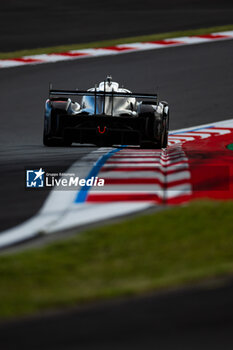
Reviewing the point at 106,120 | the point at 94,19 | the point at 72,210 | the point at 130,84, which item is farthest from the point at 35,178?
the point at 94,19

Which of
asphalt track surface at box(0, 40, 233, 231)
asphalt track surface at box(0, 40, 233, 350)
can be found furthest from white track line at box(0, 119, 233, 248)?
asphalt track surface at box(0, 40, 233, 231)

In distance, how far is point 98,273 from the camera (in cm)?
578

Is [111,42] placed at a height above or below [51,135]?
above

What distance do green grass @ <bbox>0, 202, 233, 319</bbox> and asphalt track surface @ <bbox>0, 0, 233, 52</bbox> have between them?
16.4 meters

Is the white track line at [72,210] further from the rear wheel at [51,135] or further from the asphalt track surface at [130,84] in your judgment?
the rear wheel at [51,135]

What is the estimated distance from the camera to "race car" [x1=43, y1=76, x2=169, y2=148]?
38.2ft

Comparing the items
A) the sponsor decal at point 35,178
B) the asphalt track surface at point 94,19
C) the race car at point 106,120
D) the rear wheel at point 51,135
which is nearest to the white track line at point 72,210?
the sponsor decal at point 35,178

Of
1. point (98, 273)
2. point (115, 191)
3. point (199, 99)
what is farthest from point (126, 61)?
point (98, 273)

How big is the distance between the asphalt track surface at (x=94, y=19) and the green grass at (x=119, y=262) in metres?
16.4

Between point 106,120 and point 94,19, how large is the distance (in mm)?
15700

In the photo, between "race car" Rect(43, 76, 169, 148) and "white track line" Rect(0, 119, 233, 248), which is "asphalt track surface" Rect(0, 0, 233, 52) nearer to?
"race car" Rect(43, 76, 169, 148)

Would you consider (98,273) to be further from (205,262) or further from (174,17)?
(174,17)

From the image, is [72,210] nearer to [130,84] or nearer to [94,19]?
[130,84]

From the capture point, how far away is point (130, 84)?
19172 millimetres
